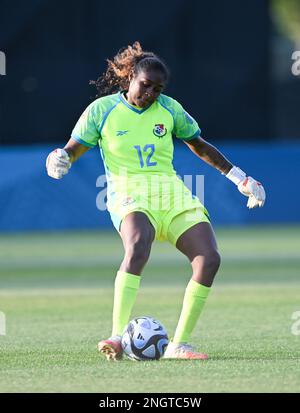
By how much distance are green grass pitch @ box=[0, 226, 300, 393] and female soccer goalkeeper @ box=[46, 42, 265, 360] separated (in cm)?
50

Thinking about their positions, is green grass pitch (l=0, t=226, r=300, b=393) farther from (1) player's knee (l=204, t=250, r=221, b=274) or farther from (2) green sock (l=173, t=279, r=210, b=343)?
(1) player's knee (l=204, t=250, r=221, b=274)

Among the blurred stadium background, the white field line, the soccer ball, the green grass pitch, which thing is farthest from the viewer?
the blurred stadium background

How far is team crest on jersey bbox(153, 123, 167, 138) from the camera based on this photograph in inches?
348

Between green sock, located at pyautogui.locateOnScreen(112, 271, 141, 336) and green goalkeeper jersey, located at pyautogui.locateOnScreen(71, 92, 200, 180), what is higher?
green goalkeeper jersey, located at pyautogui.locateOnScreen(71, 92, 200, 180)

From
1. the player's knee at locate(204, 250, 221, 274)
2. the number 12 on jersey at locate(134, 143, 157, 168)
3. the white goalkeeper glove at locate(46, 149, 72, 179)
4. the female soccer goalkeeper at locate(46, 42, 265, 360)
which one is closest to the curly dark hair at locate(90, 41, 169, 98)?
the female soccer goalkeeper at locate(46, 42, 265, 360)

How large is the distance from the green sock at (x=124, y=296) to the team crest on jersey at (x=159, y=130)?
3.52ft

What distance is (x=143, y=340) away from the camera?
8.48m

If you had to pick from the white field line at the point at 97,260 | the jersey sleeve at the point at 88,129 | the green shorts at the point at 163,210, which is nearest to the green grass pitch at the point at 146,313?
the white field line at the point at 97,260

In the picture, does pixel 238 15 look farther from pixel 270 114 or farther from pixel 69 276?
pixel 69 276

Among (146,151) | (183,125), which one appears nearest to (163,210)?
(146,151)

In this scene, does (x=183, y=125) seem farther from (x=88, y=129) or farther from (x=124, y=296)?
(x=124, y=296)

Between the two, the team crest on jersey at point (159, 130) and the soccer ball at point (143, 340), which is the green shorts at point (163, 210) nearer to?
the team crest on jersey at point (159, 130)

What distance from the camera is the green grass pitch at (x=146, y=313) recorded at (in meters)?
7.59

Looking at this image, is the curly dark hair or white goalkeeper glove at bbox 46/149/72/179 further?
the curly dark hair
